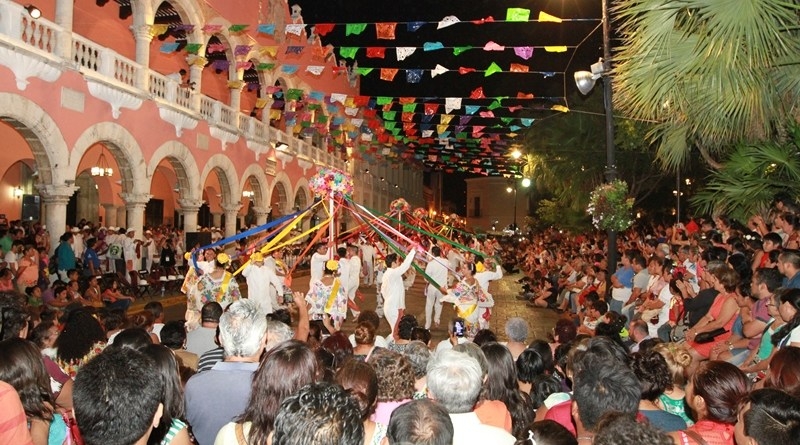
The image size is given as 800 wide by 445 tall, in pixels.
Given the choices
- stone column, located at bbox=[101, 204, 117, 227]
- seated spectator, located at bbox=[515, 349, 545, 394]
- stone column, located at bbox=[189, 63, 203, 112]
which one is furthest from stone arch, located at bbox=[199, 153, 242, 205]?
seated spectator, located at bbox=[515, 349, 545, 394]

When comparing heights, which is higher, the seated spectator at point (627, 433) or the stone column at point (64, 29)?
the stone column at point (64, 29)

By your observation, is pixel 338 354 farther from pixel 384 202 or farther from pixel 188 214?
pixel 384 202

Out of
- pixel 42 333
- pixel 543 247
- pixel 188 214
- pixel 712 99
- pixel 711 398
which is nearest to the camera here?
pixel 711 398

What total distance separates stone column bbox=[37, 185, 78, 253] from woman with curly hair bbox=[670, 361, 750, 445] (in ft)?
46.7

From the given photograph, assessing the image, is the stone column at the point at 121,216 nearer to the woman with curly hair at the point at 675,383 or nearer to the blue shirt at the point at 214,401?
the blue shirt at the point at 214,401

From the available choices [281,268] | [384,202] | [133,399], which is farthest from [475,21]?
[384,202]

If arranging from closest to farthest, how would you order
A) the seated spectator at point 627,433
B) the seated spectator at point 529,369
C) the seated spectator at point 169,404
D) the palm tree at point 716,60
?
1. the seated spectator at point 627,433
2. the seated spectator at point 169,404
3. the seated spectator at point 529,369
4. the palm tree at point 716,60

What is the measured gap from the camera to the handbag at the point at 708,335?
6.91 metres

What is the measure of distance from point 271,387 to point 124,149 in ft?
49.6

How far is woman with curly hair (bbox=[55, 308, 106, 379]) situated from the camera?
538 centimetres

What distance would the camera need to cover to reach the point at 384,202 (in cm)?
4975

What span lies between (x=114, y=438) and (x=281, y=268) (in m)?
10.6

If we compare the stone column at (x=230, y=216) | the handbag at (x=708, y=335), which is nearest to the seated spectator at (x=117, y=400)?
the handbag at (x=708, y=335)

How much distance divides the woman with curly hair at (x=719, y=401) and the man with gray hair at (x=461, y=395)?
113cm
